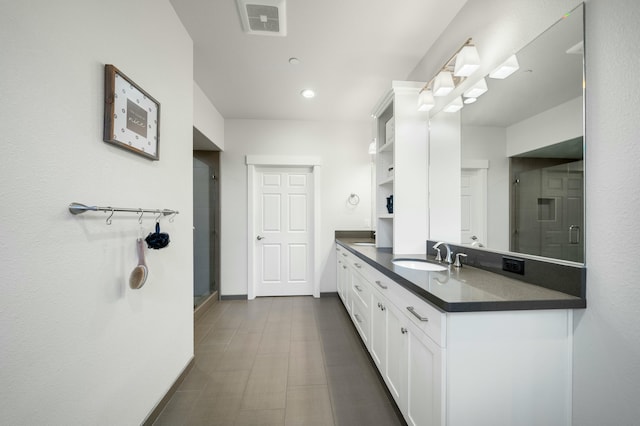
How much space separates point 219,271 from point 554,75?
3.83m

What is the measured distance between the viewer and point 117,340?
1148mm

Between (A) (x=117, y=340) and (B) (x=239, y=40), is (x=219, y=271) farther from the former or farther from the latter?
(B) (x=239, y=40)

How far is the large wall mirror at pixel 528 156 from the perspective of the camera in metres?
1.02

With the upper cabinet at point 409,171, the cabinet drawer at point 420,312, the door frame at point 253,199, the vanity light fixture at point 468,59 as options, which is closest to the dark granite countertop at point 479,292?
the cabinet drawer at point 420,312

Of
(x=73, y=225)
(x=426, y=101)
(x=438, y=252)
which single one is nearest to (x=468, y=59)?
(x=426, y=101)

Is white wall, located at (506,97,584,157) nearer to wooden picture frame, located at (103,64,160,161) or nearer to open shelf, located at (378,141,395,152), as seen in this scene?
open shelf, located at (378,141,395,152)

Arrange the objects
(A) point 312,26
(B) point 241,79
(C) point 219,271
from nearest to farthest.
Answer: (A) point 312,26 < (B) point 241,79 < (C) point 219,271

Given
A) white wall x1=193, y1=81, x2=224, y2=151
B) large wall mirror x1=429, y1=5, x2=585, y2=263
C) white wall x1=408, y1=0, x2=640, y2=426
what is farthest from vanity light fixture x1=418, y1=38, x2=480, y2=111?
white wall x1=193, y1=81, x2=224, y2=151

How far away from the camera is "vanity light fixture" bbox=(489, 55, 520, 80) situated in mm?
1309

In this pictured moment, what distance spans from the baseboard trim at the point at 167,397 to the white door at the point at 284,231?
1.82 m

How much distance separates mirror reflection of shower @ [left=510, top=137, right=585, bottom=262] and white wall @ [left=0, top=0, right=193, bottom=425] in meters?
2.00

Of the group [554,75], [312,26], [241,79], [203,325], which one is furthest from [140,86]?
[203,325]

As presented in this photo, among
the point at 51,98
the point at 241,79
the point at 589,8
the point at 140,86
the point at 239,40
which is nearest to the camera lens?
the point at 51,98

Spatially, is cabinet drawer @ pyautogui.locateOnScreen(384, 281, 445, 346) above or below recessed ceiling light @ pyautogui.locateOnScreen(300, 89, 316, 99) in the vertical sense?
below
